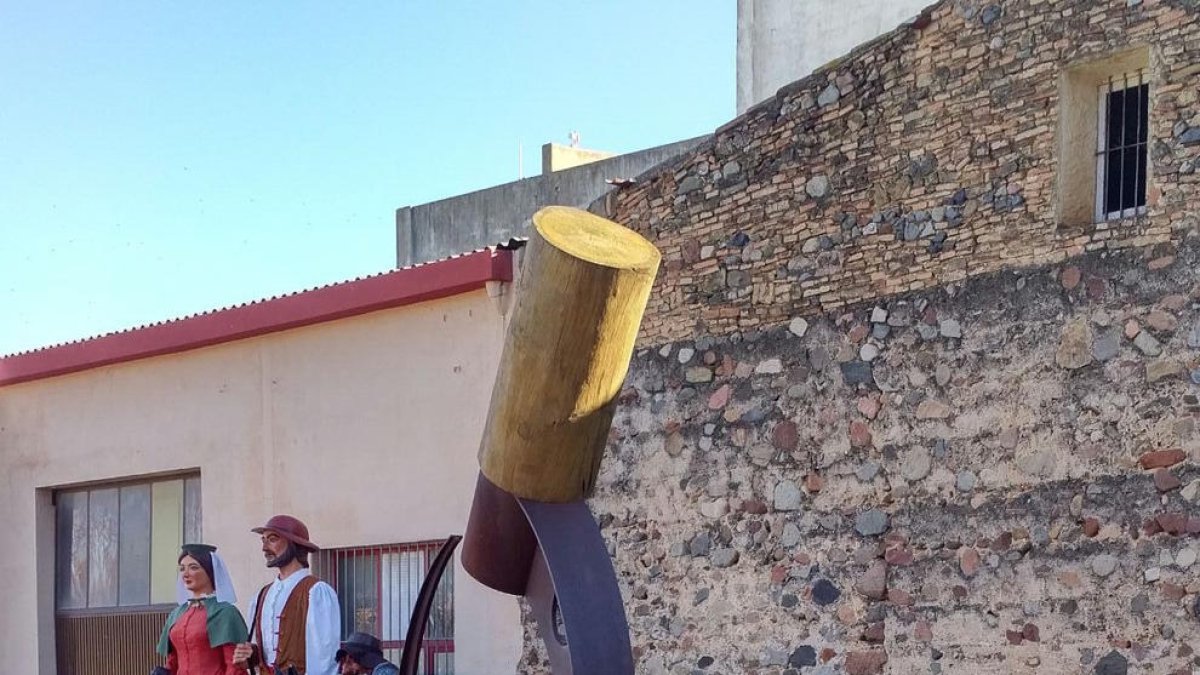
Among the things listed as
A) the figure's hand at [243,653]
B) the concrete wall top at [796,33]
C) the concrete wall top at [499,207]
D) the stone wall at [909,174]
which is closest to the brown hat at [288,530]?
the figure's hand at [243,653]

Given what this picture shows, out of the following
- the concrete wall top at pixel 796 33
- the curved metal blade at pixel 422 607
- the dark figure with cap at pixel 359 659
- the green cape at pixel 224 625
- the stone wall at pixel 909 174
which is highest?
the concrete wall top at pixel 796 33

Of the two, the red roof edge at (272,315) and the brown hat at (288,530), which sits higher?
the red roof edge at (272,315)

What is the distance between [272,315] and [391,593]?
7.20ft

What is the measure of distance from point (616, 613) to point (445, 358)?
238 inches

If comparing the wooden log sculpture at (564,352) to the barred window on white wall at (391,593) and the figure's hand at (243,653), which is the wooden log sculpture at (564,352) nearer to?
the figure's hand at (243,653)

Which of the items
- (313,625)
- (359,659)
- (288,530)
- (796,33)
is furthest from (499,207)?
(359,659)

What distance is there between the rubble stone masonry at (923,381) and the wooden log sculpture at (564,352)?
3.46m

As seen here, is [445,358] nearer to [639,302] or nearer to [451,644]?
[451,644]

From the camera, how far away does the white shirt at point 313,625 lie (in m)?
7.39

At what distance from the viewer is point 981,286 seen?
806 cm

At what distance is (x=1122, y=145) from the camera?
782 centimetres

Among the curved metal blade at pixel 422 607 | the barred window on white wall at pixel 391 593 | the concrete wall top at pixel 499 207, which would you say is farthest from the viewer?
the concrete wall top at pixel 499 207

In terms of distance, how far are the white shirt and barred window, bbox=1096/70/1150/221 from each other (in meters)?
3.92

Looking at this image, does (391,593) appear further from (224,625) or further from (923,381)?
(923,381)
